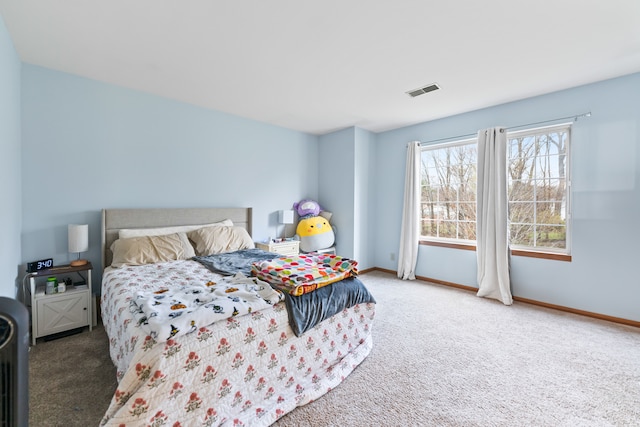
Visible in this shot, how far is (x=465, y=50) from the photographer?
2.22 m

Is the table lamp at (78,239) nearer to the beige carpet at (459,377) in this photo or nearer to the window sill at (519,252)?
the beige carpet at (459,377)

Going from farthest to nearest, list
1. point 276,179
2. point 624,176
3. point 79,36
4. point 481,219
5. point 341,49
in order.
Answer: point 276,179
point 481,219
point 624,176
point 341,49
point 79,36

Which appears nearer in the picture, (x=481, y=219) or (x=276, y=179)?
(x=481, y=219)

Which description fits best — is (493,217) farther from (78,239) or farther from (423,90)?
(78,239)

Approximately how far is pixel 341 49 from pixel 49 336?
349 cm

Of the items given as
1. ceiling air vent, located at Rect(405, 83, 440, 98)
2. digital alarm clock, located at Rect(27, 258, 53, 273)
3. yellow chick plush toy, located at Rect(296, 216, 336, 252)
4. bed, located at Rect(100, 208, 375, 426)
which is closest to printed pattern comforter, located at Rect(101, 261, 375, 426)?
bed, located at Rect(100, 208, 375, 426)

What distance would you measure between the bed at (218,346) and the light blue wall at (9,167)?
Answer: 0.62 m

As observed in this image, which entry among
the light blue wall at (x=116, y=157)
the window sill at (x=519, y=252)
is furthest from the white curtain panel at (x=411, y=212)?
the light blue wall at (x=116, y=157)

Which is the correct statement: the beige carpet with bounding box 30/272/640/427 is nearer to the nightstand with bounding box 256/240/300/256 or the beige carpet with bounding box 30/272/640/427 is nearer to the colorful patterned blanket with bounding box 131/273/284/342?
the colorful patterned blanket with bounding box 131/273/284/342

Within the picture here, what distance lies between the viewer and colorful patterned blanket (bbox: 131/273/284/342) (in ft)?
4.11

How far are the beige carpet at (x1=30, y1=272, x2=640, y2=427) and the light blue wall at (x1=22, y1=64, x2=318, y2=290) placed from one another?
46.8 inches

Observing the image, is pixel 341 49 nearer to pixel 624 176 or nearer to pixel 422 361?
pixel 422 361

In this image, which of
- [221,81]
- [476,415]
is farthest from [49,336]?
[476,415]

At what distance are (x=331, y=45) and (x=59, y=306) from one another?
3.19m
